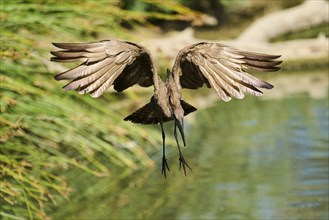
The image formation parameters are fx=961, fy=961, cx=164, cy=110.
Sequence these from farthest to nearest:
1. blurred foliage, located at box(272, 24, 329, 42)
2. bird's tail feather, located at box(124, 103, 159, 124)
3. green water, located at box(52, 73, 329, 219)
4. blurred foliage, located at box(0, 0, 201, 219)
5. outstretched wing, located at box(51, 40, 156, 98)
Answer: blurred foliage, located at box(272, 24, 329, 42) < green water, located at box(52, 73, 329, 219) < blurred foliage, located at box(0, 0, 201, 219) < bird's tail feather, located at box(124, 103, 159, 124) < outstretched wing, located at box(51, 40, 156, 98)

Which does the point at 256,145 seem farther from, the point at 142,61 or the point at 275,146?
the point at 142,61

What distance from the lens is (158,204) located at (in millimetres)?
6637

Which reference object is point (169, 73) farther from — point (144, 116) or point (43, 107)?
point (43, 107)

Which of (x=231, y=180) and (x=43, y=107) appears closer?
(x=43, y=107)

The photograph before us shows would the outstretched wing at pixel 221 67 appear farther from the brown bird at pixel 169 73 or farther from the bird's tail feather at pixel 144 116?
the bird's tail feather at pixel 144 116

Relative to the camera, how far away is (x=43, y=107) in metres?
6.01

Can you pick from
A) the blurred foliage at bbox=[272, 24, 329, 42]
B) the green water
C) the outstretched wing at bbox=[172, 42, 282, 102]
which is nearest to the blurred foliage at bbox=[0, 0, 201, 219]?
the green water

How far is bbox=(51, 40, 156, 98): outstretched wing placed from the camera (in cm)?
320

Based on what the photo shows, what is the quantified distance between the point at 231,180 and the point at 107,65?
4.01 meters

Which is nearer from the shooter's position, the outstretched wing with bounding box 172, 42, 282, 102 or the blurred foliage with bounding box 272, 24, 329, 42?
the outstretched wing with bounding box 172, 42, 282, 102

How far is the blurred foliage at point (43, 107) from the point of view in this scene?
224 inches

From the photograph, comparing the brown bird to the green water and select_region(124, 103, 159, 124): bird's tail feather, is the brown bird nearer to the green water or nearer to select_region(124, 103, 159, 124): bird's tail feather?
select_region(124, 103, 159, 124): bird's tail feather

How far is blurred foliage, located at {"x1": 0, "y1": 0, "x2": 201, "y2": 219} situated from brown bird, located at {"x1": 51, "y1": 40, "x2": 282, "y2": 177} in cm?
207

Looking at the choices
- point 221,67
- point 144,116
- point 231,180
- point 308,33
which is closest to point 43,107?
point 231,180
